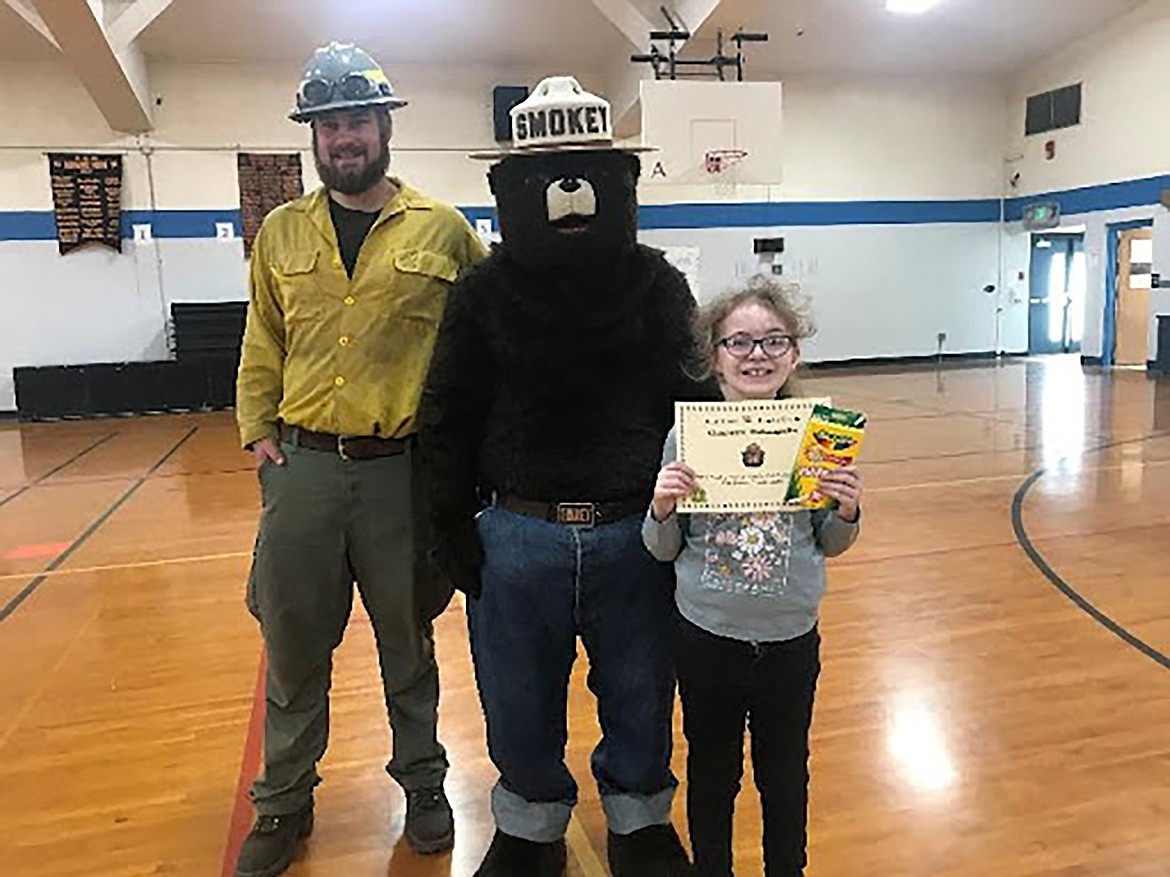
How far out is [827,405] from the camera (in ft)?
5.08

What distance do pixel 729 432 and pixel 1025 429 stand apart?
279 inches

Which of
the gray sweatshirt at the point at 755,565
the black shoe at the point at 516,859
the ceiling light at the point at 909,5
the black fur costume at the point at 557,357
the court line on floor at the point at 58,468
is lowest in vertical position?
the court line on floor at the point at 58,468

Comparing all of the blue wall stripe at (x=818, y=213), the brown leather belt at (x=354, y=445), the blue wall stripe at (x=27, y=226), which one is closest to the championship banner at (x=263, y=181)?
the blue wall stripe at (x=27, y=226)

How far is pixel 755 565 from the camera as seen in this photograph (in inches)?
65.6

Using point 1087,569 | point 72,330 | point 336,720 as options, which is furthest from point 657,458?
point 72,330

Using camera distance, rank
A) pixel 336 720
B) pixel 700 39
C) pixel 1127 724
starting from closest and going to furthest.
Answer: pixel 1127 724
pixel 336 720
pixel 700 39

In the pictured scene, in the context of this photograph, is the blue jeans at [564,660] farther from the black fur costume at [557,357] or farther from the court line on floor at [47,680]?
the court line on floor at [47,680]

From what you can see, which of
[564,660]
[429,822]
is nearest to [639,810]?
[564,660]

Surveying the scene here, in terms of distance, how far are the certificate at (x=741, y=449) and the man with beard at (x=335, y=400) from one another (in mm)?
701

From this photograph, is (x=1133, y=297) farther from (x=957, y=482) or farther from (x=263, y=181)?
(x=263, y=181)

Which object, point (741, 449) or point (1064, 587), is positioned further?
point (1064, 587)

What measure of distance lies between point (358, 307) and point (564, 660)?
84cm

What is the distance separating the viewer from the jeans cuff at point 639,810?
1981mm

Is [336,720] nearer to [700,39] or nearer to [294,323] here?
[294,323]
